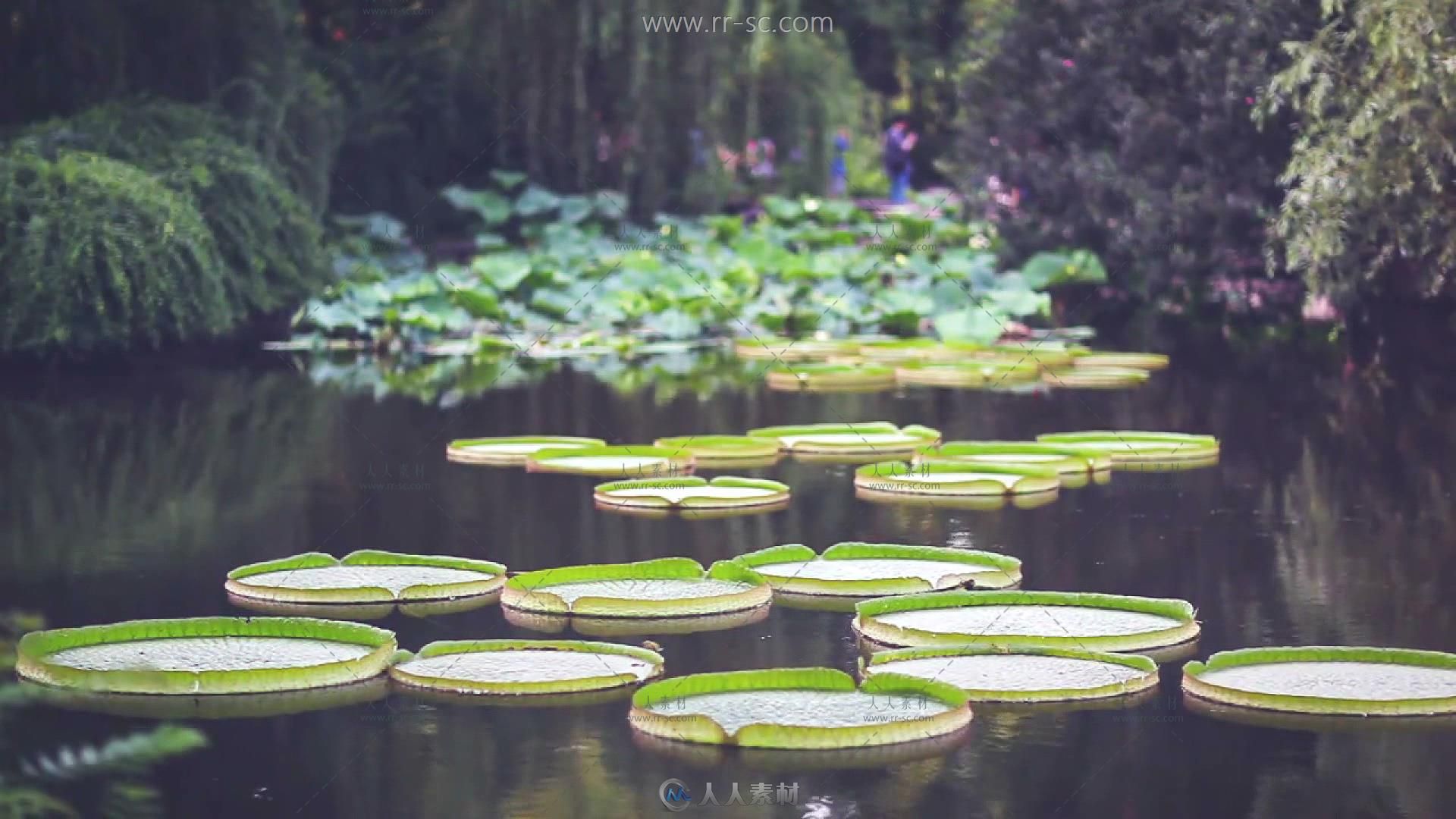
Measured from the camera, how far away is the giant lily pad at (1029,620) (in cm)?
619

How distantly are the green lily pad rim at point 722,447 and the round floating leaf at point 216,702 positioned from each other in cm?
448

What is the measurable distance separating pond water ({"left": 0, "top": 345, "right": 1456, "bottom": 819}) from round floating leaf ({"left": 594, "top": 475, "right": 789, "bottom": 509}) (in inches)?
5.1

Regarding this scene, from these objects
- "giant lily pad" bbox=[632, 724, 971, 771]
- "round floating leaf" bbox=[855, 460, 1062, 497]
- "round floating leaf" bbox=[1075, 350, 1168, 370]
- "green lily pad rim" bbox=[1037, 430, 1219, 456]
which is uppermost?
"round floating leaf" bbox=[1075, 350, 1168, 370]

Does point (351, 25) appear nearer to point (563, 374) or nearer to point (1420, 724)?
point (563, 374)

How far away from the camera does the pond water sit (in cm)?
492

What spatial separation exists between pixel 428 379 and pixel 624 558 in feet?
22.9

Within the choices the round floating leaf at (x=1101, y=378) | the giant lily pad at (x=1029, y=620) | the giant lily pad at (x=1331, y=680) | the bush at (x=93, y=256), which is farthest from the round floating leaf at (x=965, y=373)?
the giant lily pad at (x=1331, y=680)

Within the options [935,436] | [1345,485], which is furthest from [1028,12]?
[1345,485]

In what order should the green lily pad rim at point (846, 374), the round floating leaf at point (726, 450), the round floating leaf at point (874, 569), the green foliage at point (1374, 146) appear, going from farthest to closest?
1. the green lily pad rim at point (846, 374)
2. the green foliage at point (1374, 146)
3. the round floating leaf at point (726, 450)
4. the round floating leaf at point (874, 569)

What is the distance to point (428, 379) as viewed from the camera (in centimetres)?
1445

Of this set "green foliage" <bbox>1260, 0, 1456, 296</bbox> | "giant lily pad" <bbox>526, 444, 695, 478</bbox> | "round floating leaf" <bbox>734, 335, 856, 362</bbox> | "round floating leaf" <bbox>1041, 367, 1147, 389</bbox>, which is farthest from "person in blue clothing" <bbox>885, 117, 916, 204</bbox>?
"giant lily pad" <bbox>526, 444, 695, 478</bbox>

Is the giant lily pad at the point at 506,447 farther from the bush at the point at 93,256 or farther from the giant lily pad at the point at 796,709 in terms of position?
the giant lily pad at the point at 796,709

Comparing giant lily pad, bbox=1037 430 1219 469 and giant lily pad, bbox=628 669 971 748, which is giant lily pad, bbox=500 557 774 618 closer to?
giant lily pad, bbox=628 669 971 748

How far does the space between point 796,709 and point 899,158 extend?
22.6m
